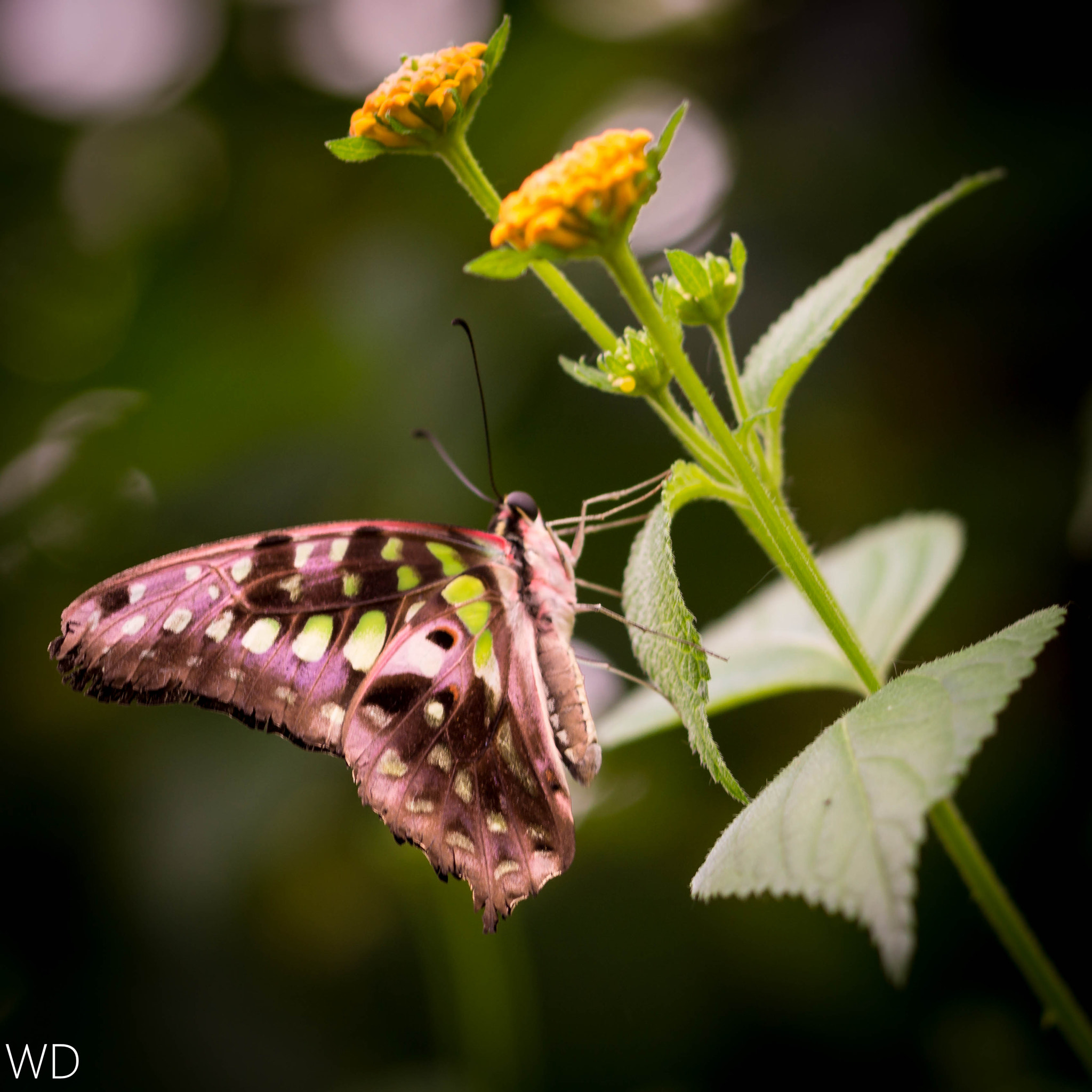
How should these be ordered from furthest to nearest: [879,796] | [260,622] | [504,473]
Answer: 1. [504,473]
2. [260,622]
3. [879,796]

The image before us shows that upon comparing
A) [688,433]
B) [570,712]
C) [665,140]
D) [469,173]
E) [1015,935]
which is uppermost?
[469,173]

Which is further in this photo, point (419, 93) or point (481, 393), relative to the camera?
point (481, 393)

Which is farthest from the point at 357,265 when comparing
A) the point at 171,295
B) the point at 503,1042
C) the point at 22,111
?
the point at 503,1042

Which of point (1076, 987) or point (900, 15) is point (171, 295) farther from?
point (1076, 987)

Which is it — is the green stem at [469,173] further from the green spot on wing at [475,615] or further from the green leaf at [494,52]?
the green spot on wing at [475,615]

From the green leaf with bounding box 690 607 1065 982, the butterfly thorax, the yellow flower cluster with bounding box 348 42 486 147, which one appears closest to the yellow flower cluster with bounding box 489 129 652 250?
the yellow flower cluster with bounding box 348 42 486 147

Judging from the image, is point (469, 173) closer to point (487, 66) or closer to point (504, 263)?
point (487, 66)

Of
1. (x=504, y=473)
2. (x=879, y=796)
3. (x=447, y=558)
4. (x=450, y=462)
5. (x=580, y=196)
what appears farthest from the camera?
(x=504, y=473)

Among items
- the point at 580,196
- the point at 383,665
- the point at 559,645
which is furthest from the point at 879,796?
the point at 383,665
